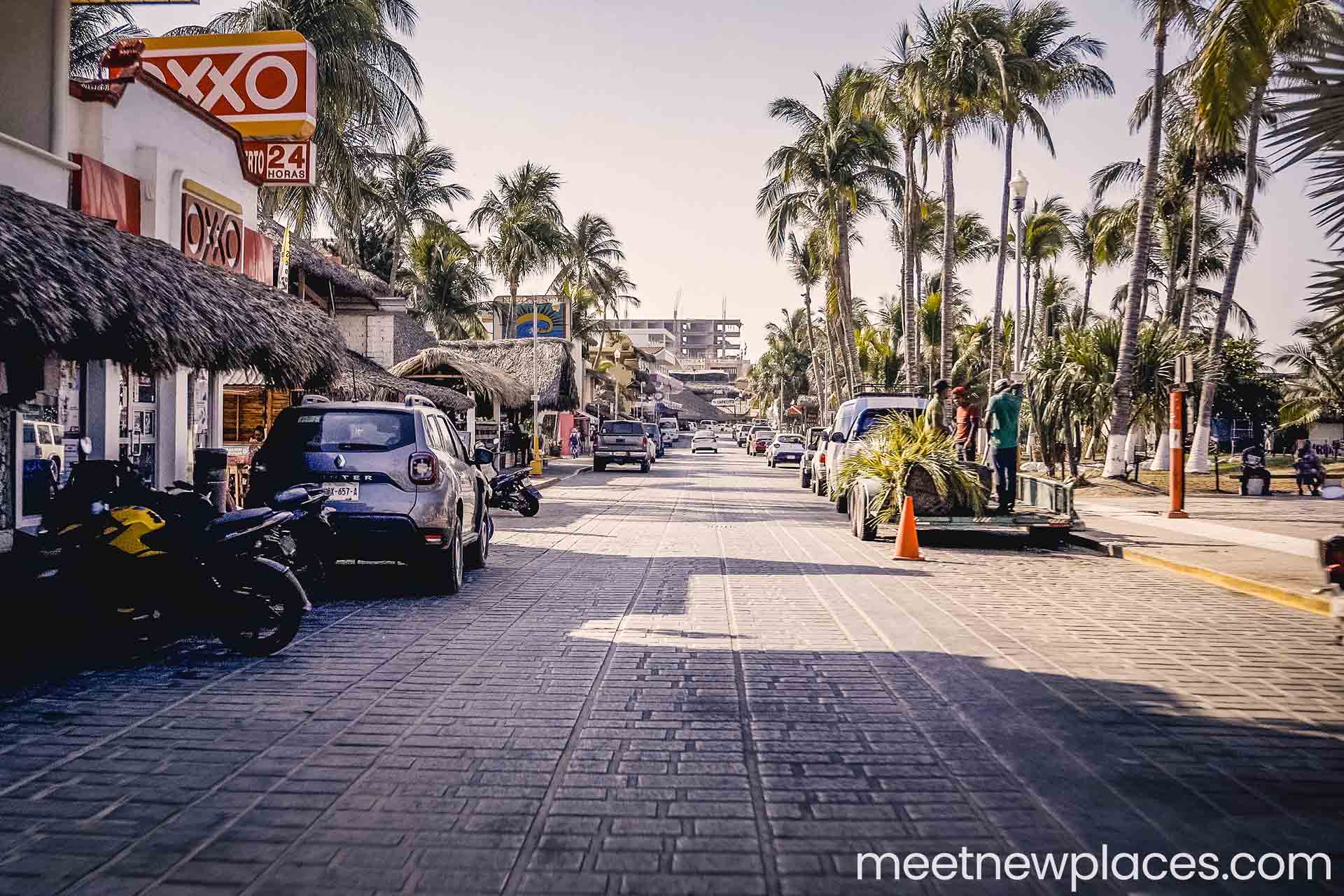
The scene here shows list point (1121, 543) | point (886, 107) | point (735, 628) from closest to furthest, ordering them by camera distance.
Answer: point (735, 628) → point (1121, 543) → point (886, 107)

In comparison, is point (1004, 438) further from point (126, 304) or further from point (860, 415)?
point (126, 304)

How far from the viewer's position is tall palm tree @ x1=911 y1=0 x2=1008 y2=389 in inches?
1160

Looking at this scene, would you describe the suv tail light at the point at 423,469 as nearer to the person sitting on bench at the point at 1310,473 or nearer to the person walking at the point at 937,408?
the person walking at the point at 937,408

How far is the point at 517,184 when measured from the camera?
5131 cm

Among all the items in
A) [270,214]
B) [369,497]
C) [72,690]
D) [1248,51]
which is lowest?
[72,690]

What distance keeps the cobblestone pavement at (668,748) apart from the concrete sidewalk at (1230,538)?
5.82 feet

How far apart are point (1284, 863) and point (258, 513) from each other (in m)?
6.29

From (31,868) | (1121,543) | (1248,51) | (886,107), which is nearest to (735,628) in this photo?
(31,868)

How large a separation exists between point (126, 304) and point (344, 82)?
16455 millimetres

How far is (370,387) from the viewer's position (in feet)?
76.5

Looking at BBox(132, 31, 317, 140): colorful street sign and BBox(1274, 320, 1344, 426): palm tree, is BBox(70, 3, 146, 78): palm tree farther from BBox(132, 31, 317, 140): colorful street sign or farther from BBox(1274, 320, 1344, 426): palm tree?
BBox(1274, 320, 1344, 426): palm tree

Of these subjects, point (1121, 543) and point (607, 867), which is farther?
point (1121, 543)

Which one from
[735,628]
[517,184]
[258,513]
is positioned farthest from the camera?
[517,184]

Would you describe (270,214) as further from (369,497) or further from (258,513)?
(258,513)
